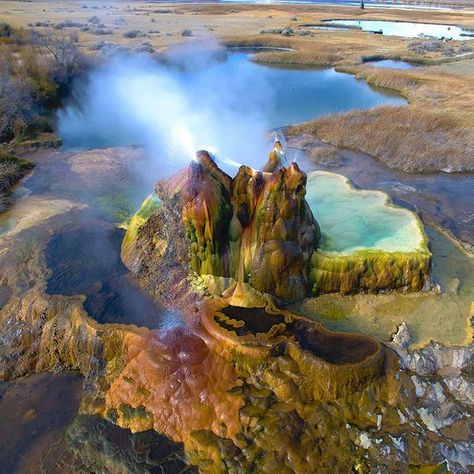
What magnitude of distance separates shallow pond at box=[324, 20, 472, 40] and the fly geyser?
1371 inches

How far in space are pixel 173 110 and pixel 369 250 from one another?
1256cm

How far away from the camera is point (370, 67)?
82.1 ft

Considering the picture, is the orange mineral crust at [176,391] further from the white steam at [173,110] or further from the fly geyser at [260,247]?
the white steam at [173,110]

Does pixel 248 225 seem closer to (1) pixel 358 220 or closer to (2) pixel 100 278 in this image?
(1) pixel 358 220

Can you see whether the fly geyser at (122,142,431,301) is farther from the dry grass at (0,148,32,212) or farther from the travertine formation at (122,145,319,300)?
the dry grass at (0,148,32,212)

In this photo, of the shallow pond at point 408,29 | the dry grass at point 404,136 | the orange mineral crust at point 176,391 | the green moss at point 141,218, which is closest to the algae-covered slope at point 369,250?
the orange mineral crust at point 176,391

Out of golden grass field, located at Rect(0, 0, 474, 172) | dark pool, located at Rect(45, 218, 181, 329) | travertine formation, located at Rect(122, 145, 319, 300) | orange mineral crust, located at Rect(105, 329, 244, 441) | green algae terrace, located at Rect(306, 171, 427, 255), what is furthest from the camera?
golden grass field, located at Rect(0, 0, 474, 172)

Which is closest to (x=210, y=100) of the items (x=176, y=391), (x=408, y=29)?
(x=176, y=391)

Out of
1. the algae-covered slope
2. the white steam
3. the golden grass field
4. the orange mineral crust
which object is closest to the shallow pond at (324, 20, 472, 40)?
the golden grass field

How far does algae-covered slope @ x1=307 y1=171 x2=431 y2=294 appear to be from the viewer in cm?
678

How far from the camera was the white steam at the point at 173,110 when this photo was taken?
14109mm

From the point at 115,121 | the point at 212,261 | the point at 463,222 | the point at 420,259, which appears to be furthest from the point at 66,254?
the point at 115,121

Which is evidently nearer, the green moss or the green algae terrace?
the green algae terrace

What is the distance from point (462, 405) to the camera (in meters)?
5.50
